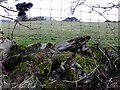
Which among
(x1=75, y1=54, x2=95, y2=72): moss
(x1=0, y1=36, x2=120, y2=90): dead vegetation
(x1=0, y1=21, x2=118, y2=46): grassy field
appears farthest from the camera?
(x1=0, y1=21, x2=118, y2=46): grassy field

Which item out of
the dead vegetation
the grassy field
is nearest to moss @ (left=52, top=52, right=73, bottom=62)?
the dead vegetation

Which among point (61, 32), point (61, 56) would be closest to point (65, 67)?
point (61, 56)

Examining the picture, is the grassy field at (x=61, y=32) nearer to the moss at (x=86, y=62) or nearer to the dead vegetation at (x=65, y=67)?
the dead vegetation at (x=65, y=67)

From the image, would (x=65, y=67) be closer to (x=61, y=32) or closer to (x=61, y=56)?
(x=61, y=56)

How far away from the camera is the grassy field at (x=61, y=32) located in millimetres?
5145

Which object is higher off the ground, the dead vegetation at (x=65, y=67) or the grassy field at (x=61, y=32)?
the grassy field at (x=61, y=32)

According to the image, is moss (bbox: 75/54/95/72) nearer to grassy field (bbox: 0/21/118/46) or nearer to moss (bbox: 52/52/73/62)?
moss (bbox: 52/52/73/62)

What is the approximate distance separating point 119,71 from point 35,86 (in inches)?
41.9

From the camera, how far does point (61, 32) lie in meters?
5.49

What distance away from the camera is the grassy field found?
5145mm

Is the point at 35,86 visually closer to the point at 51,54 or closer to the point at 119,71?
the point at 51,54

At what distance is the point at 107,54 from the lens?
434 centimetres

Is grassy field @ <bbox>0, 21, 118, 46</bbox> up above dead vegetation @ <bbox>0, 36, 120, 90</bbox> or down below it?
above

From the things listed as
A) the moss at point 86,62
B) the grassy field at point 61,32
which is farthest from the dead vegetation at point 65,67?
the grassy field at point 61,32
